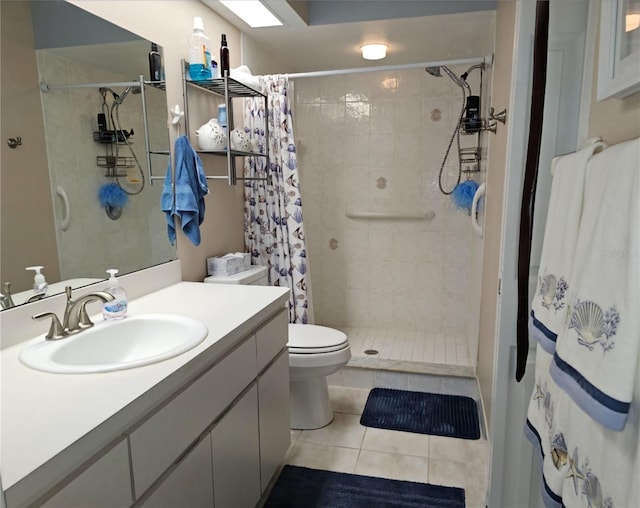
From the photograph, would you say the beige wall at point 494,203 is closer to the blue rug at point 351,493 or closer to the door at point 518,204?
the door at point 518,204

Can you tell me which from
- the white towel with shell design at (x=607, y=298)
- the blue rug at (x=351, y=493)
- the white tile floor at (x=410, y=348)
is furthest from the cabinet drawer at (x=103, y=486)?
the white tile floor at (x=410, y=348)

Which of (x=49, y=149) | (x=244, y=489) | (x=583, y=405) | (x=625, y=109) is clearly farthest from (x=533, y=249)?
(x=49, y=149)

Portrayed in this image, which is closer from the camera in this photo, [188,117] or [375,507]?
[375,507]

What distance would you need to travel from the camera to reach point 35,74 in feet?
4.41

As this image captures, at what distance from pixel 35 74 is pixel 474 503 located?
2260 mm

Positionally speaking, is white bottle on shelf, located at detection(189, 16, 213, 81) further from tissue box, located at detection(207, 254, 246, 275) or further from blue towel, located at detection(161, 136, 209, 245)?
tissue box, located at detection(207, 254, 246, 275)

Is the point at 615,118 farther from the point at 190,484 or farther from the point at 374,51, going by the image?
the point at 374,51

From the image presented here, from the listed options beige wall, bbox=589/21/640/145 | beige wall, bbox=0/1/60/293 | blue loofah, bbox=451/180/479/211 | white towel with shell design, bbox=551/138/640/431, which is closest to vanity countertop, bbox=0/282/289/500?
beige wall, bbox=0/1/60/293

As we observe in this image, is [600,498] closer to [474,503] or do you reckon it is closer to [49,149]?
[474,503]

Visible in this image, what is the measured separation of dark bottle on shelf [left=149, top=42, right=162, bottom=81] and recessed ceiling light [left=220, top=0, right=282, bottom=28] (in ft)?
1.75

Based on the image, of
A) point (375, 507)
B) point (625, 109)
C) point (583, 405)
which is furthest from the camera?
point (375, 507)

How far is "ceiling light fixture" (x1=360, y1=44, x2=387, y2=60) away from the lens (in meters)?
A: 2.93

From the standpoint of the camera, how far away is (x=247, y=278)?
2371 mm

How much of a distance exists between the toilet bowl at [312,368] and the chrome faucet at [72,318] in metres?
1.05
